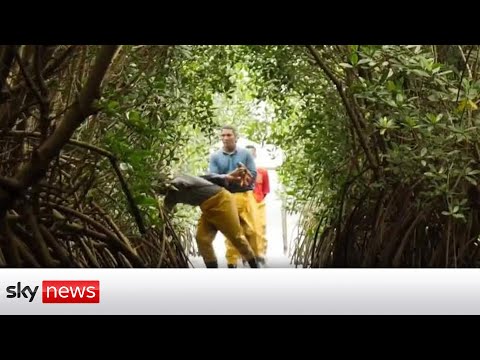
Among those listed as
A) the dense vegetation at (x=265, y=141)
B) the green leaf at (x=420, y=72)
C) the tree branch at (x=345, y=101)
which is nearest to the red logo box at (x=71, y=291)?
the dense vegetation at (x=265, y=141)

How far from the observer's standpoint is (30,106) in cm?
261

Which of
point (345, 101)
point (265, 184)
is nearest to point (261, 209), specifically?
point (265, 184)

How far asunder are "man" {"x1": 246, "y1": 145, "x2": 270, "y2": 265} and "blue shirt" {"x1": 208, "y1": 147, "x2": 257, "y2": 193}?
2 cm

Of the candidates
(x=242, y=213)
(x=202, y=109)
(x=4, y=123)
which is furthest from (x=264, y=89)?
(x=4, y=123)

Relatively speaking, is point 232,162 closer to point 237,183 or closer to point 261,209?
point 237,183

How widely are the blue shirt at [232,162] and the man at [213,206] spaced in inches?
0.7

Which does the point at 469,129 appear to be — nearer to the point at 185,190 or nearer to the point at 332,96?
the point at 332,96

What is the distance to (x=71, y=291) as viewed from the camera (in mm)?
2416

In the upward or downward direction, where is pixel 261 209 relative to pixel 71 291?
upward

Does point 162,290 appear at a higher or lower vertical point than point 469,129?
lower

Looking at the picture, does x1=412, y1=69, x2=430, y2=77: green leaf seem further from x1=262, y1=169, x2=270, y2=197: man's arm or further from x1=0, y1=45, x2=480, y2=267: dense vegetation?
x1=262, y1=169, x2=270, y2=197: man's arm

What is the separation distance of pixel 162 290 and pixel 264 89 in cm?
74

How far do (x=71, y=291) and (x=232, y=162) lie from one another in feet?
2.13

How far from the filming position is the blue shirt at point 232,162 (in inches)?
104
